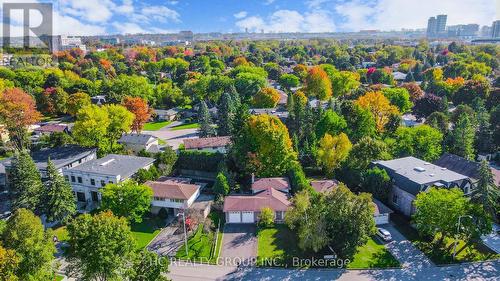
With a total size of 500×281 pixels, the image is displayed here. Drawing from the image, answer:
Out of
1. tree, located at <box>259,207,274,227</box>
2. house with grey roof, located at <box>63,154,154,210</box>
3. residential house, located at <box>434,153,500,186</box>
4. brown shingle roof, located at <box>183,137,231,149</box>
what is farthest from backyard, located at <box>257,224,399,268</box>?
brown shingle roof, located at <box>183,137,231,149</box>

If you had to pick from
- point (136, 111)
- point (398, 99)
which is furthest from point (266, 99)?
point (136, 111)

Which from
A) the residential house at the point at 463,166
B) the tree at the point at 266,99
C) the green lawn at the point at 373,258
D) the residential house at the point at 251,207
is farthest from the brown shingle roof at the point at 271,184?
the tree at the point at 266,99

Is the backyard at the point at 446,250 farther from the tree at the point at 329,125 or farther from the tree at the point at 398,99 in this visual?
the tree at the point at 398,99

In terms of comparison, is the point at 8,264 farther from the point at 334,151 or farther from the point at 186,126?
the point at 186,126

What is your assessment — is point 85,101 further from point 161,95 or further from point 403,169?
point 403,169

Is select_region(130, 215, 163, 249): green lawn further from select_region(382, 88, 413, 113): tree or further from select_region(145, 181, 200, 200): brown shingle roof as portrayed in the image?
select_region(382, 88, 413, 113): tree

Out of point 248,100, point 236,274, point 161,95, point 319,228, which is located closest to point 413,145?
point 319,228
